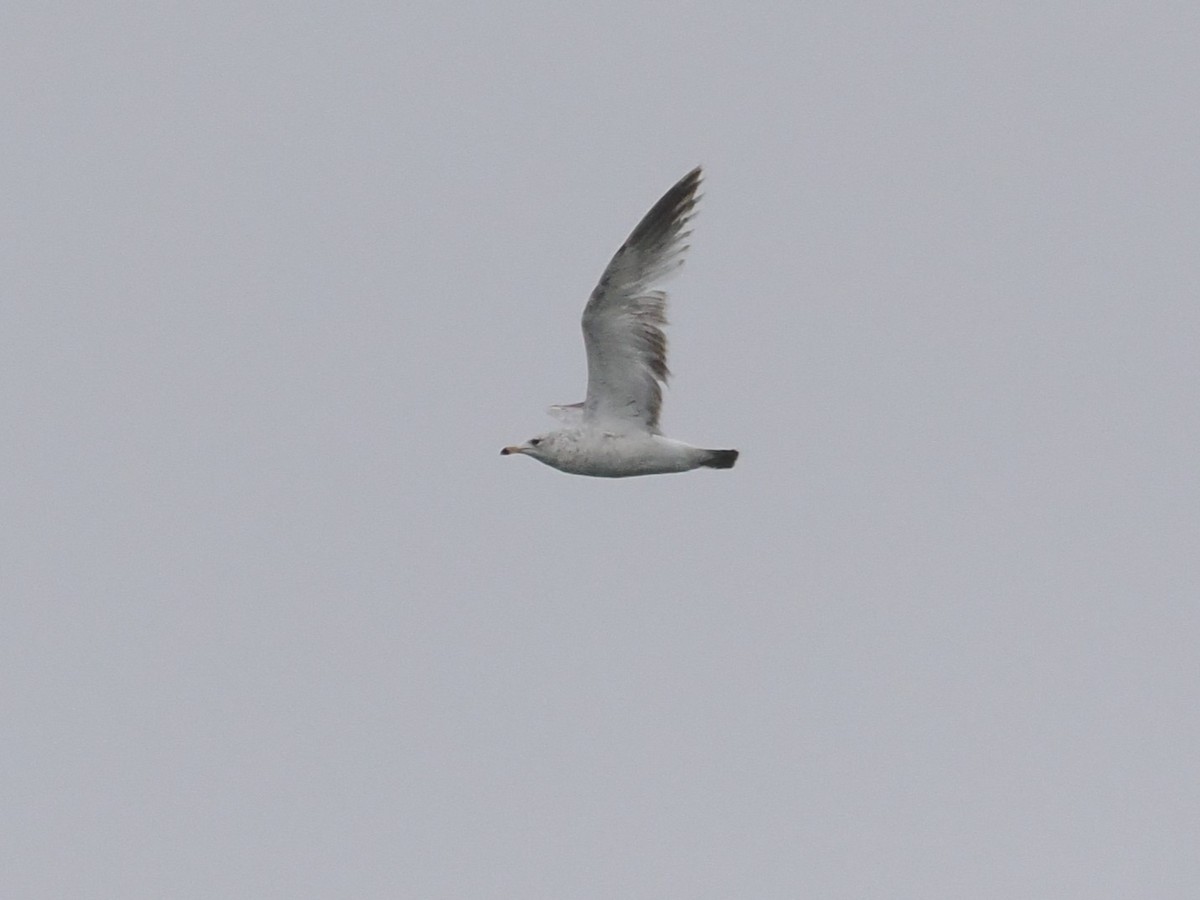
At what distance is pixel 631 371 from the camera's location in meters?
35.0

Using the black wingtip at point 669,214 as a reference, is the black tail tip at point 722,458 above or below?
below

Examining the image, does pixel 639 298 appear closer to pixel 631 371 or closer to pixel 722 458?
pixel 631 371

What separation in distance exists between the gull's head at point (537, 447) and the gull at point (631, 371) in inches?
0.4

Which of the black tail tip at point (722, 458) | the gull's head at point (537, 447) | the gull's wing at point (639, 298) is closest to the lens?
the gull's wing at point (639, 298)

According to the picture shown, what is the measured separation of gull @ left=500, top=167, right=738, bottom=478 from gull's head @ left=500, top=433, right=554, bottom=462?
0.04ft

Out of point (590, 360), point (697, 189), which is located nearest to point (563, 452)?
point (590, 360)

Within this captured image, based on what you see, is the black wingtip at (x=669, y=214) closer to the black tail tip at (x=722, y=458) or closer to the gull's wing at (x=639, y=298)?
the gull's wing at (x=639, y=298)

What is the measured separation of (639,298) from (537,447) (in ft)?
7.05

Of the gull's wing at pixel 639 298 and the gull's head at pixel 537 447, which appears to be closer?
the gull's wing at pixel 639 298

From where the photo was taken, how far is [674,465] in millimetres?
35250

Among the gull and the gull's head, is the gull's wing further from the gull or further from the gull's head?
the gull's head

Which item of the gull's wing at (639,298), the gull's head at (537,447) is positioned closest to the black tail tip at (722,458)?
the gull's wing at (639,298)

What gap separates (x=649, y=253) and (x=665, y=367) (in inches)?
51.2

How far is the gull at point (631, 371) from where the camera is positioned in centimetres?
3453
